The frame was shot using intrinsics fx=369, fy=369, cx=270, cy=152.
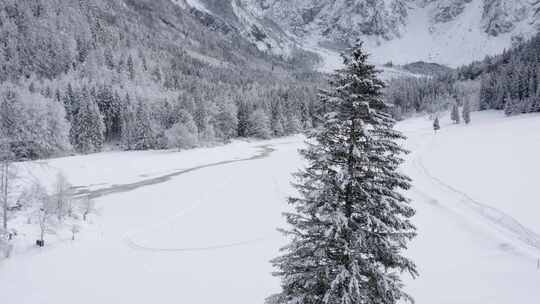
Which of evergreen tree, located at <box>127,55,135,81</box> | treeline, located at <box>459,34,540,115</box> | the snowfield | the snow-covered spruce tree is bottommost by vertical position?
the snowfield

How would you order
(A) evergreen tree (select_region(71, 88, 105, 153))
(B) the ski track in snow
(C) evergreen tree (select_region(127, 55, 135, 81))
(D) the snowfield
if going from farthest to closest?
(C) evergreen tree (select_region(127, 55, 135, 81)) → (A) evergreen tree (select_region(71, 88, 105, 153)) → (B) the ski track in snow → (D) the snowfield

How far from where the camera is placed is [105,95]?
344 feet

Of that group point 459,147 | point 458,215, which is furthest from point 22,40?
point 458,215

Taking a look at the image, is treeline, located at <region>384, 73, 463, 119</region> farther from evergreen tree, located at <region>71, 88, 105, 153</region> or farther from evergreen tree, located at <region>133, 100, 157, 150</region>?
evergreen tree, located at <region>71, 88, 105, 153</region>

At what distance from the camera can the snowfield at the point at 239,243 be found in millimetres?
19156

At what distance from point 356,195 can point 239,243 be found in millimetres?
18658

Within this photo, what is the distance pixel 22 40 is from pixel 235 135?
95.3 metres

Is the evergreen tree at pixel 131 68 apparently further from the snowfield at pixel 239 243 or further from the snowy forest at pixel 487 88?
the snowfield at pixel 239 243

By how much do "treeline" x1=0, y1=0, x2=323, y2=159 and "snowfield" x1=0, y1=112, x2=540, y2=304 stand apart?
52.1 feet

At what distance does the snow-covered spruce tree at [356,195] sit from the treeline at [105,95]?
3823 cm

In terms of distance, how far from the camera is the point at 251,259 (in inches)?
933

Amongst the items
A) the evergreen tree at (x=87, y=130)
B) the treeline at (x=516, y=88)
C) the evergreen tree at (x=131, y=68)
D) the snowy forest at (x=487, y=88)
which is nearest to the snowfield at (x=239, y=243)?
the evergreen tree at (x=87, y=130)

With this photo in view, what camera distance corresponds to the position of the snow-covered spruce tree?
9.35m

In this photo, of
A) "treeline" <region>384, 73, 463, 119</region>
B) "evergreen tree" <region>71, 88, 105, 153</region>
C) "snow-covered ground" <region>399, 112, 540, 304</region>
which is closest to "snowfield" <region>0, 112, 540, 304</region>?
"snow-covered ground" <region>399, 112, 540, 304</region>
